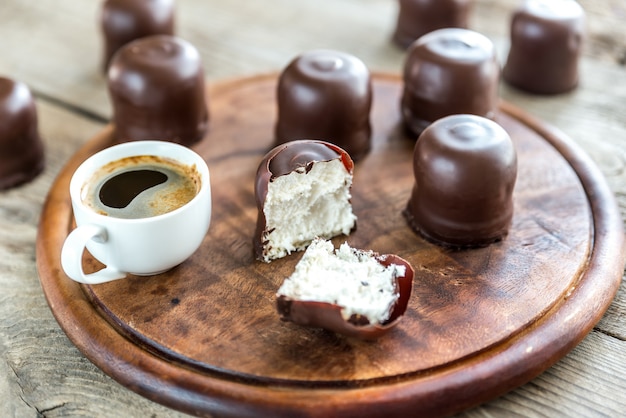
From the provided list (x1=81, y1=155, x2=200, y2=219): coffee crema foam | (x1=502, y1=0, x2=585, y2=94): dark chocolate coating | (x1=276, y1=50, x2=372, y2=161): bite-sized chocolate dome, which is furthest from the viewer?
(x1=502, y1=0, x2=585, y2=94): dark chocolate coating

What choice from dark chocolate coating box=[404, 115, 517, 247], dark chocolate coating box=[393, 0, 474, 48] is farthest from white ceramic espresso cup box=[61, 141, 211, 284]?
dark chocolate coating box=[393, 0, 474, 48]

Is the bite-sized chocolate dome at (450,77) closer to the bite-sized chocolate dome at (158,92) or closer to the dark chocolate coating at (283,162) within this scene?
the dark chocolate coating at (283,162)

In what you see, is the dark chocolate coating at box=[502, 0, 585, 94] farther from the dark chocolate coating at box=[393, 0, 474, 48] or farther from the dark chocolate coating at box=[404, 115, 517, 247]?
the dark chocolate coating at box=[404, 115, 517, 247]

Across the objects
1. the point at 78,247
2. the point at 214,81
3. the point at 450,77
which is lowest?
the point at 214,81

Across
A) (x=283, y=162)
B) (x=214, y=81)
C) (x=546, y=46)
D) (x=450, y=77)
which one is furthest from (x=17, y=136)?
(x=546, y=46)

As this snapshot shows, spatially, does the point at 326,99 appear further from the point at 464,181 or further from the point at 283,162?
the point at 464,181
